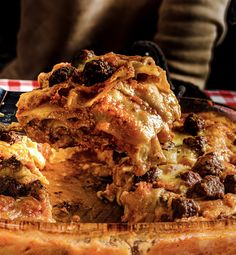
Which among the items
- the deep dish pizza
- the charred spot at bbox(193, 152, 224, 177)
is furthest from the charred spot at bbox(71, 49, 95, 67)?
the charred spot at bbox(193, 152, 224, 177)

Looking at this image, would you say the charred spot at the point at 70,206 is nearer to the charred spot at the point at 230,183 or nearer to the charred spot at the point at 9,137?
the charred spot at the point at 9,137

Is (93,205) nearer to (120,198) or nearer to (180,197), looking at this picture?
(120,198)

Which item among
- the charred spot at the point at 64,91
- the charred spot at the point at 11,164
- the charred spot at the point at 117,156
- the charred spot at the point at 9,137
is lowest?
the charred spot at the point at 11,164

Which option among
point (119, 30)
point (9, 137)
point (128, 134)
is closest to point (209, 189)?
point (128, 134)

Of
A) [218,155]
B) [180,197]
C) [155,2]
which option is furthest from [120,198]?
[155,2]

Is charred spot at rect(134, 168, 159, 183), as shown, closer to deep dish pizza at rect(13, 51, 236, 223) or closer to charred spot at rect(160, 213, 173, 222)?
deep dish pizza at rect(13, 51, 236, 223)

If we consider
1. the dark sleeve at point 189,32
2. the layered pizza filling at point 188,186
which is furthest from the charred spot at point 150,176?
the dark sleeve at point 189,32

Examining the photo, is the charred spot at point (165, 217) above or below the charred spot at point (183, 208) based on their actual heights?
below
